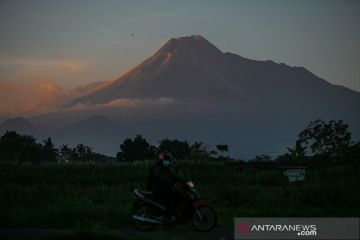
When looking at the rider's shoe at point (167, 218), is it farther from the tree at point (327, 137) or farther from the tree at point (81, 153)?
the tree at point (81, 153)

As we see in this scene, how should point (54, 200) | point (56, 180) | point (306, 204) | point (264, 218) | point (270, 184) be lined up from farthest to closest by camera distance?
point (56, 180), point (270, 184), point (54, 200), point (306, 204), point (264, 218)

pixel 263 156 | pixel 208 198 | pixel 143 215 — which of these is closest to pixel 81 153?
pixel 263 156

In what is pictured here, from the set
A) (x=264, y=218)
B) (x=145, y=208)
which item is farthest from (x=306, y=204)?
(x=145, y=208)

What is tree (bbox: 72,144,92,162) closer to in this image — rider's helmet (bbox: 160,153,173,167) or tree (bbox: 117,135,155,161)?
tree (bbox: 117,135,155,161)

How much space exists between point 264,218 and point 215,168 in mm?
21850

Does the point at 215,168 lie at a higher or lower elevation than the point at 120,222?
higher

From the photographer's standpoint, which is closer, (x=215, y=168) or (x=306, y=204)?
(x=306, y=204)

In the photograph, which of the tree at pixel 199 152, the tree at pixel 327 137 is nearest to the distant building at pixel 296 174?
the tree at pixel 327 137

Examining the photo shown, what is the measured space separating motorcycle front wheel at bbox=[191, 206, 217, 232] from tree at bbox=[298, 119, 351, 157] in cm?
2556

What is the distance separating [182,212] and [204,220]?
1.85 feet

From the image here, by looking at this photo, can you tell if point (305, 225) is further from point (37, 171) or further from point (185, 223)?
point (37, 171)

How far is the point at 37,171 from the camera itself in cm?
3491

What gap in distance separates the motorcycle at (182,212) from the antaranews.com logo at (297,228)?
73 centimetres

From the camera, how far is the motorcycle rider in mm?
13469
